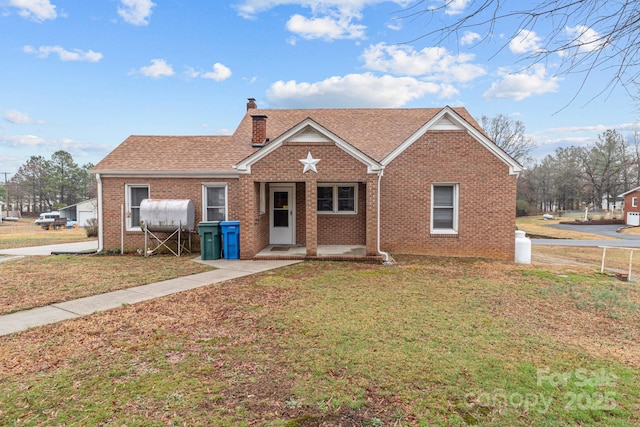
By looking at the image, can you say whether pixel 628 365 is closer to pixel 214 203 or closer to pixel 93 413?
pixel 93 413

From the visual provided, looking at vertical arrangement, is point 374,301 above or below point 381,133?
below

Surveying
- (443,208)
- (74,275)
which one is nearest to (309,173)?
(443,208)

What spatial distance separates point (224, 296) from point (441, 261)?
7136 millimetres

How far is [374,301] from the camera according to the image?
6375 millimetres

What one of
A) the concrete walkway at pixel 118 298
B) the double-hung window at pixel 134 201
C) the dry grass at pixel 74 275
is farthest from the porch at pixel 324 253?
the double-hung window at pixel 134 201

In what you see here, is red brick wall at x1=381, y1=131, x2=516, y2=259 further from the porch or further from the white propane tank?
the porch

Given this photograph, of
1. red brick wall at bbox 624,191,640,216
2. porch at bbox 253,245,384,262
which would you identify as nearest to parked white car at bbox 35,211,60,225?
porch at bbox 253,245,384,262

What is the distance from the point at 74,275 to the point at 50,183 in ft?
232

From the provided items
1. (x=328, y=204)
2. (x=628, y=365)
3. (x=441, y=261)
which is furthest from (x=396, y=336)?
(x=328, y=204)

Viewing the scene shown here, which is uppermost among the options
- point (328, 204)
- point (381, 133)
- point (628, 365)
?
point (381, 133)

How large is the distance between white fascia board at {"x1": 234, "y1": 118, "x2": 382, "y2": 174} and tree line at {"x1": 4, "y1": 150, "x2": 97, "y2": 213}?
6731 cm

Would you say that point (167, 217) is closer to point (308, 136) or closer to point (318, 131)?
point (308, 136)

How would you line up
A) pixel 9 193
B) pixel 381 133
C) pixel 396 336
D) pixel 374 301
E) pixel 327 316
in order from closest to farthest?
pixel 396 336, pixel 327 316, pixel 374 301, pixel 381 133, pixel 9 193

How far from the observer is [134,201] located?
12703 millimetres
